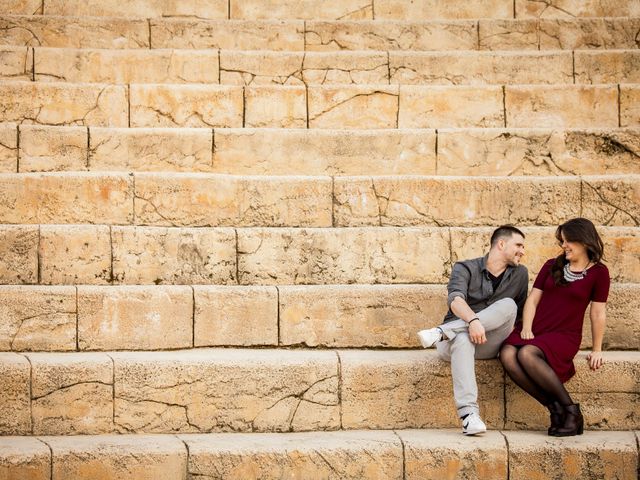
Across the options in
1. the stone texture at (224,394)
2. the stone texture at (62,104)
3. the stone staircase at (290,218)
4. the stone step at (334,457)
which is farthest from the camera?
the stone texture at (62,104)

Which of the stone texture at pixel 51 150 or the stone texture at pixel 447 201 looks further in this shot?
the stone texture at pixel 51 150

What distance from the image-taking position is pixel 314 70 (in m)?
9.56

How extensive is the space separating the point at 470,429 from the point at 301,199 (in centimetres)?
233

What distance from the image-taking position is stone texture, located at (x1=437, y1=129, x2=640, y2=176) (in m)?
8.46

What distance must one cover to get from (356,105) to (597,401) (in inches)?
135

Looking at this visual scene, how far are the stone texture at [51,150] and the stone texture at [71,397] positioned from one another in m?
2.17

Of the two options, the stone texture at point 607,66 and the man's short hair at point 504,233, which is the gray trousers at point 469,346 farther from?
the stone texture at point 607,66

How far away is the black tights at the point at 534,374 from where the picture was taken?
6.50 m

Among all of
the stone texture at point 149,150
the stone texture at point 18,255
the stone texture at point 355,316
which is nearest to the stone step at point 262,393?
the stone texture at point 355,316

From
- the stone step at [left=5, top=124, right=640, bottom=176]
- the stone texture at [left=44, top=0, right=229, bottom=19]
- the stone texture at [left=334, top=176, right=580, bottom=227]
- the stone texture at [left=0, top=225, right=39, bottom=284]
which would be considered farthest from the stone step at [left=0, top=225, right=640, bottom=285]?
the stone texture at [left=44, top=0, right=229, bottom=19]

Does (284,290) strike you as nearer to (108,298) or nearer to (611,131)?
(108,298)

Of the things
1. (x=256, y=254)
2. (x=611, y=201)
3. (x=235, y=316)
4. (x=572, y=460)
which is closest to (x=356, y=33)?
(x=611, y=201)

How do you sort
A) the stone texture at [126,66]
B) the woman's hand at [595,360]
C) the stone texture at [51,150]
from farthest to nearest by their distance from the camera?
the stone texture at [126,66] → the stone texture at [51,150] → the woman's hand at [595,360]

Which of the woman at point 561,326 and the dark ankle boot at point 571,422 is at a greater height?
the woman at point 561,326
